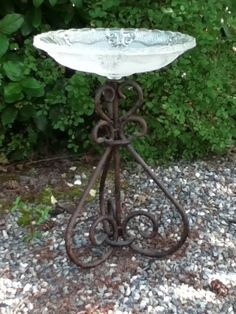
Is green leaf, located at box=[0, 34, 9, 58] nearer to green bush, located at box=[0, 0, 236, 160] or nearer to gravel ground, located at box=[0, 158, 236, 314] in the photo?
green bush, located at box=[0, 0, 236, 160]

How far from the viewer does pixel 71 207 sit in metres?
3.60

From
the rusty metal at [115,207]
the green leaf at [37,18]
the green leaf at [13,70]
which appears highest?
the green leaf at [37,18]

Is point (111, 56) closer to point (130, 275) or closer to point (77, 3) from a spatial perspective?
point (130, 275)

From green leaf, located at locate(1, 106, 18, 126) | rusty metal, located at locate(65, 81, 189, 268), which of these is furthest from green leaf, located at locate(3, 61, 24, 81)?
rusty metal, located at locate(65, 81, 189, 268)

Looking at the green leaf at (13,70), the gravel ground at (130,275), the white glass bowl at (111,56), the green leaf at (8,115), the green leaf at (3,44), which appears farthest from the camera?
the green leaf at (8,115)

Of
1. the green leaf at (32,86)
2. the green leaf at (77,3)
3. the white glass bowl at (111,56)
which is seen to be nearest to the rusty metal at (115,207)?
the white glass bowl at (111,56)

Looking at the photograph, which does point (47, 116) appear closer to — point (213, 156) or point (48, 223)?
point (48, 223)

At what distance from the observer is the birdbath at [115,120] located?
8.90ft

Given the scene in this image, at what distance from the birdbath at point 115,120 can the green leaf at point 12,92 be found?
0.61 metres

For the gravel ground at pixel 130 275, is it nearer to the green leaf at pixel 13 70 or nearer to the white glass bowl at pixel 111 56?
the green leaf at pixel 13 70

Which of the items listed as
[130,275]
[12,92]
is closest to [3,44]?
[12,92]

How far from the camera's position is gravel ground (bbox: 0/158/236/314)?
2.84 meters

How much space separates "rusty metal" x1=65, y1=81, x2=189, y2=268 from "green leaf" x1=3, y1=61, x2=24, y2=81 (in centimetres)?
69

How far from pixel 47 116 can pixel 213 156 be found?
1034 mm
